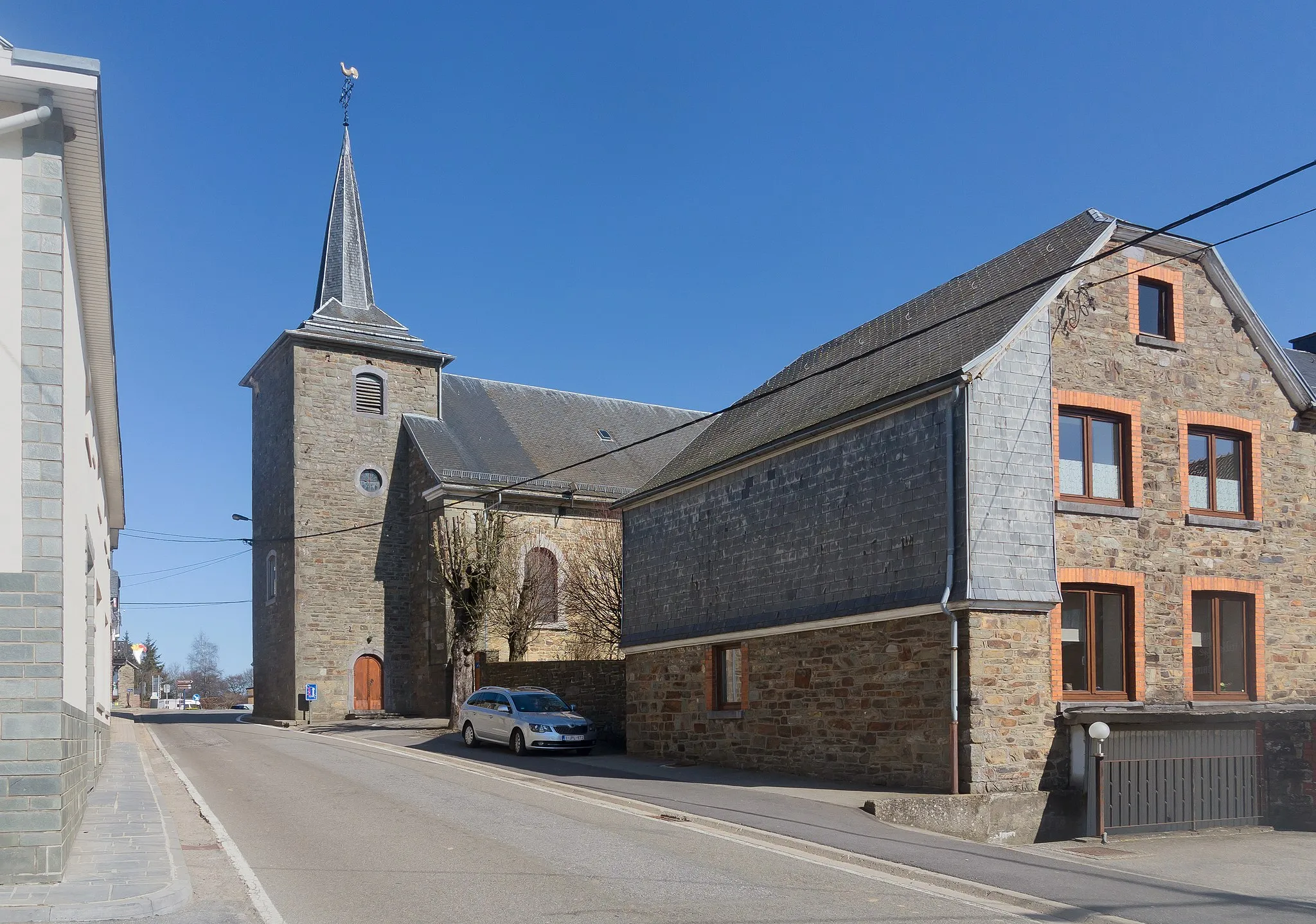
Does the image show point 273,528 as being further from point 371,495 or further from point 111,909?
point 111,909

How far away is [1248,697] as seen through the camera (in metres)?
18.0

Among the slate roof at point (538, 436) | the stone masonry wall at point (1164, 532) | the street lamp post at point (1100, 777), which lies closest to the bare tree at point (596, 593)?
the slate roof at point (538, 436)

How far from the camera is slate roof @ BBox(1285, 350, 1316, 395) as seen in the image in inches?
837

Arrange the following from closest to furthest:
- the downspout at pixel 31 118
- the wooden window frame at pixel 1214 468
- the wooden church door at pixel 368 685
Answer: the downspout at pixel 31 118, the wooden window frame at pixel 1214 468, the wooden church door at pixel 368 685

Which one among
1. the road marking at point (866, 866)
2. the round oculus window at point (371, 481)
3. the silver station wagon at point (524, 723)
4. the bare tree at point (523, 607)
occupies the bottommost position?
the silver station wagon at point (524, 723)

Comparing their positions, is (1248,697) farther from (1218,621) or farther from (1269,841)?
(1269,841)

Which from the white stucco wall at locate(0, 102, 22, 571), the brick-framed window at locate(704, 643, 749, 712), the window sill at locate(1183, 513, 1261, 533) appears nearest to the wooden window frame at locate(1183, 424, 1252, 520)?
the window sill at locate(1183, 513, 1261, 533)

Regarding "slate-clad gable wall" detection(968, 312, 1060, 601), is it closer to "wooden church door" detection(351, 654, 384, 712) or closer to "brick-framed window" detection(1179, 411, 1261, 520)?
"brick-framed window" detection(1179, 411, 1261, 520)

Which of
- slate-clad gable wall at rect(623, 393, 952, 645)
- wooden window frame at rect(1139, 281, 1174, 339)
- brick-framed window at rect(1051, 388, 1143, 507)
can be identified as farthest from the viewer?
wooden window frame at rect(1139, 281, 1174, 339)

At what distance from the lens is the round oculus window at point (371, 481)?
38.8m

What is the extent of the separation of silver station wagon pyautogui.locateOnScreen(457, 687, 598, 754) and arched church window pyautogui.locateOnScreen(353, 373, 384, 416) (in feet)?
54.0

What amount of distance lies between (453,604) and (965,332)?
57.4 ft

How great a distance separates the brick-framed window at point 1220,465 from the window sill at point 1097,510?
1198 millimetres

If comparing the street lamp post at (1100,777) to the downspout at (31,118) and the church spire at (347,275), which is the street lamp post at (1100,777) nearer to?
the downspout at (31,118)
